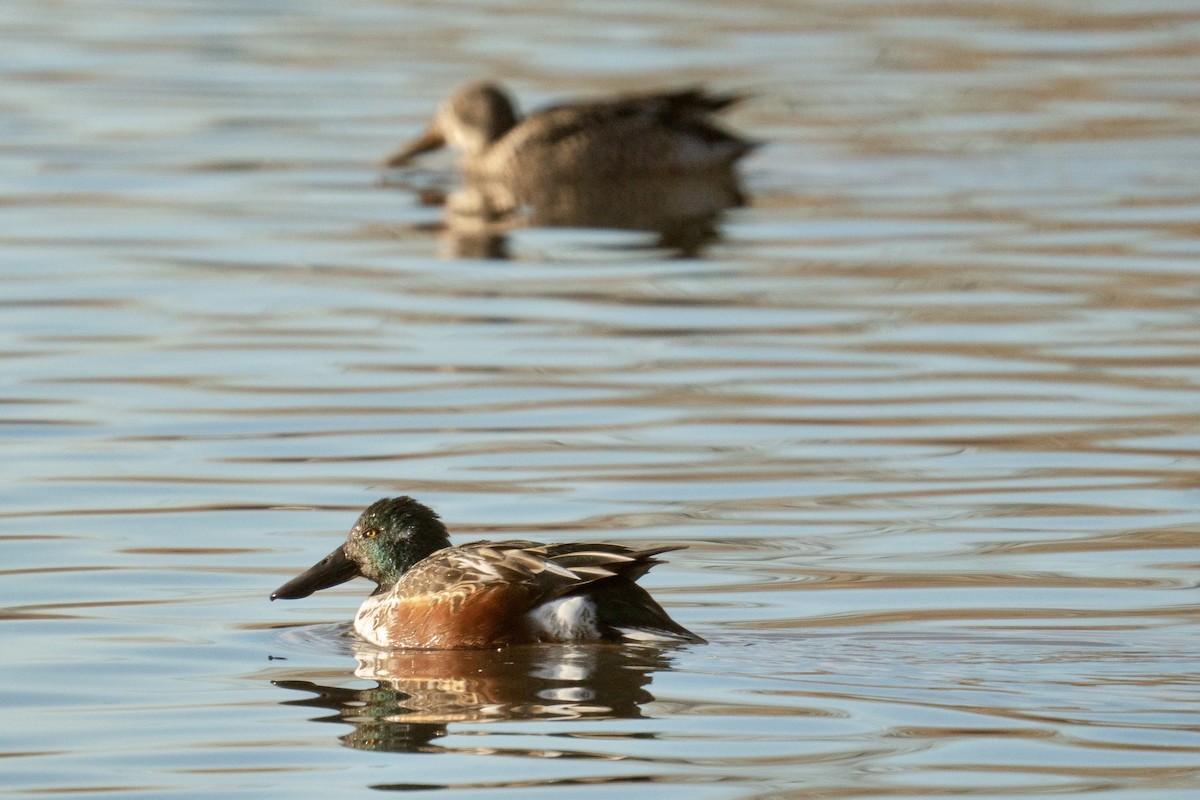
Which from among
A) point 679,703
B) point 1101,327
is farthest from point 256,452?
point 1101,327

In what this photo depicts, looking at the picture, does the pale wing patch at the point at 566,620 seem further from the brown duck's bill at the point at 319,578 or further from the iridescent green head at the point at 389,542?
the brown duck's bill at the point at 319,578

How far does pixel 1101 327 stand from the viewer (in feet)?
37.5

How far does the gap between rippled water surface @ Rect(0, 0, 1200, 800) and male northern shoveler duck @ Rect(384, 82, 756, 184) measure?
0.59 m

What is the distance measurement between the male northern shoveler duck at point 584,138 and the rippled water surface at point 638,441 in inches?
23.2

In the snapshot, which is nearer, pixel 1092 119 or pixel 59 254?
pixel 59 254

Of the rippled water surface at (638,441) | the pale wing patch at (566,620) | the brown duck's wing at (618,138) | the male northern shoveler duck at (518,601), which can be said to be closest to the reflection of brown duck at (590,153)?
the brown duck's wing at (618,138)

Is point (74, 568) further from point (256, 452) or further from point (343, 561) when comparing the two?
point (256, 452)

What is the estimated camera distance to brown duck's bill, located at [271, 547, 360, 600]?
7281 millimetres

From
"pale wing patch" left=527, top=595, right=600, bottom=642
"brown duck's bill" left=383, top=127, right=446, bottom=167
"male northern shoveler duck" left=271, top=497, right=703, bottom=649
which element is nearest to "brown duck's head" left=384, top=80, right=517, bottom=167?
"brown duck's bill" left=383, top=127, right=446, bottom=167

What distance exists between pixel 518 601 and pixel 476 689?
44 centimetres

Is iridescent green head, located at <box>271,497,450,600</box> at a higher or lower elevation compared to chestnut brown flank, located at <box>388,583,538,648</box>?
higher

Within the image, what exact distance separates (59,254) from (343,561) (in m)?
6.54

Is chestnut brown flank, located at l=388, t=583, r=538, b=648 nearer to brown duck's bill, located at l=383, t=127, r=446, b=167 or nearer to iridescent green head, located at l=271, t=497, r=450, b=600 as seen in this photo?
iridescent green head, located at l=271, t=497, r=450, b=600

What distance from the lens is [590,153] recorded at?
16578 mm
